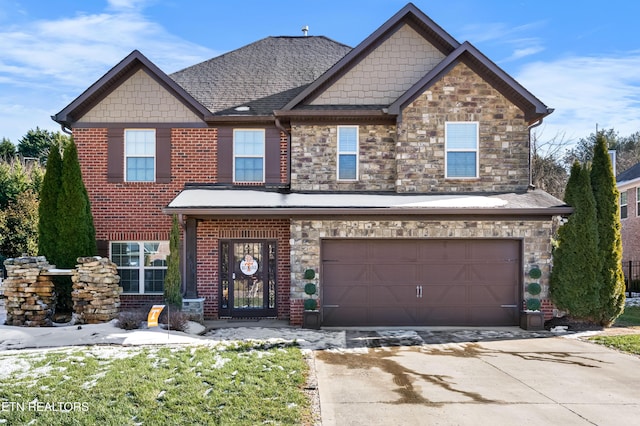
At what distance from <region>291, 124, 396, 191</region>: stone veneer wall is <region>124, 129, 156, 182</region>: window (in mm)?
4087

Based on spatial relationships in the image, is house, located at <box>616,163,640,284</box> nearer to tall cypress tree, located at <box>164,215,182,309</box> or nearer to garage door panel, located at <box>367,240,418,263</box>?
garage door panel, located at <box>367,240,418,263</box>

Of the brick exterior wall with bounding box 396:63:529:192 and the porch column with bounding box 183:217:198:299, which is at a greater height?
the brick exterior wall with bounding box 396:63:529:192

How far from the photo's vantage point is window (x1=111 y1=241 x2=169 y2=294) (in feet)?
46.8

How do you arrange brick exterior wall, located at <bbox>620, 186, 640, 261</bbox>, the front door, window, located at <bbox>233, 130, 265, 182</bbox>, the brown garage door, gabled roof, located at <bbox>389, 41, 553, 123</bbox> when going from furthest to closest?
brick exterior wall, located at <bbox>620, 186, 640, 261</bbox>, window, located at <bbox>233, 130, 265, 182</bbox>, the front door, gabled roof, located at <bbox>389, 41, 553, 123</bbox>, the brown garage door

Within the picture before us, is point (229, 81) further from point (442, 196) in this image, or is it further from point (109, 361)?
point (109, 361)

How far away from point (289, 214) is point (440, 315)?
462cm

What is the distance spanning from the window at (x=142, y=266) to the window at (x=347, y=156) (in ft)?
17.5

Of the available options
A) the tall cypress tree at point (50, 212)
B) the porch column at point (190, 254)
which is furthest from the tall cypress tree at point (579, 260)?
the tall cypress tree at point (50, 212)

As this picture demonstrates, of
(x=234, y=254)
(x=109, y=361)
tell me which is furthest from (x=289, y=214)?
(x=109, y=361)

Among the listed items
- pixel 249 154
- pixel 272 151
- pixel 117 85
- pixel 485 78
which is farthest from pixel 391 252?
pixel 117 85

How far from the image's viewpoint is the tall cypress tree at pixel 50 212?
13.6 meters

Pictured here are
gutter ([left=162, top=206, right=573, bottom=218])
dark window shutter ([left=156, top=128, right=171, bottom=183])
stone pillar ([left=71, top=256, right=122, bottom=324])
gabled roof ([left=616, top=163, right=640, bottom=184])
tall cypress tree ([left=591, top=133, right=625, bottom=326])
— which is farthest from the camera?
gabled roof ([left=616, top=163, right=640, bottom=184])

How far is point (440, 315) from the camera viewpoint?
1298 cm

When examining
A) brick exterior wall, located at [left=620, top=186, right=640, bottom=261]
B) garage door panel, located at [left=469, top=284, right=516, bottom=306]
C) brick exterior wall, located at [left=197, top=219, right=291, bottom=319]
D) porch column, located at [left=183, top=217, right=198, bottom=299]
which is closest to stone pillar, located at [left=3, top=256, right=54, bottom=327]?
porch column, located at [left=183, top=217, right=198, bottom=299]
